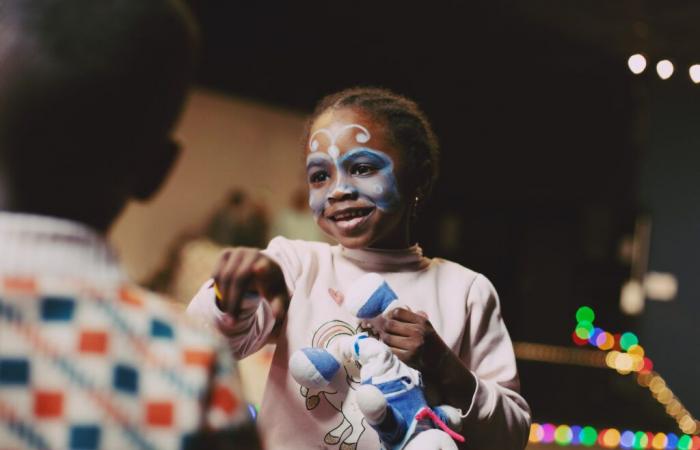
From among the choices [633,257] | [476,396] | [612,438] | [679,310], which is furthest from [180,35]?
[633,257]

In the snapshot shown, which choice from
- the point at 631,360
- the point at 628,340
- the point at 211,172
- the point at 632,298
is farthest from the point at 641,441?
the point at 211,172

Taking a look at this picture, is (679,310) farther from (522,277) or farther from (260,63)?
(260,63)

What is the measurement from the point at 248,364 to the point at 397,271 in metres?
1.24

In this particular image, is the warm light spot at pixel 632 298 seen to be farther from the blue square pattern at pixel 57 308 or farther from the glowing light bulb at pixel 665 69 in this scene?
the blue square pattern at pixel 57 308

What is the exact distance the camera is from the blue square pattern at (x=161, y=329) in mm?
644

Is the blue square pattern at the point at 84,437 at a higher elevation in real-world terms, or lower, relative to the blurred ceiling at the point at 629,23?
lower

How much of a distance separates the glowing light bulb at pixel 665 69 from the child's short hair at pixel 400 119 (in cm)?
272

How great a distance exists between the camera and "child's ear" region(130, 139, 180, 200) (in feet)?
2.31

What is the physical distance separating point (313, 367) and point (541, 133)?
4.95 metres

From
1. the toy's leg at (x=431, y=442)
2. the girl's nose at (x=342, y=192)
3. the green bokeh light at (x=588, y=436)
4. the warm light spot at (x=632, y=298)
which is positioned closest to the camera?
the toy's leg at (x=431, y=442)

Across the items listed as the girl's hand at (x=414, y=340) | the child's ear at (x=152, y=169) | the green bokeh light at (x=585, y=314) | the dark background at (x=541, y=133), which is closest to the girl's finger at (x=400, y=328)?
the girl's hand at (x=414, y=340)

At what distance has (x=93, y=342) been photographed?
2.04ft

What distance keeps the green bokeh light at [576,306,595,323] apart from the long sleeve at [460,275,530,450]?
428 centimetres

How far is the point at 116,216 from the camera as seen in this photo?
70 cm
